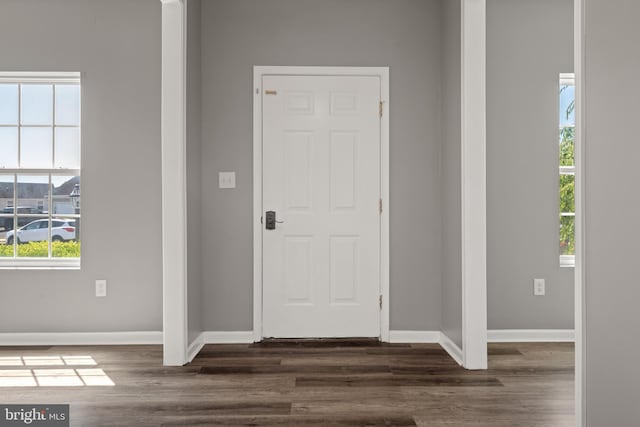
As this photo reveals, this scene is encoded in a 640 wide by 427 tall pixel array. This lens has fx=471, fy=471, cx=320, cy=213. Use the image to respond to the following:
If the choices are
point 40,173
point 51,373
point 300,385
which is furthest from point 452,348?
point 40,173

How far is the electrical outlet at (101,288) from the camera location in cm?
387

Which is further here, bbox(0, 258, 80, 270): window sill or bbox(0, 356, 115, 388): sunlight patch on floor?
bbox(0, 258, 80, 270): window sill

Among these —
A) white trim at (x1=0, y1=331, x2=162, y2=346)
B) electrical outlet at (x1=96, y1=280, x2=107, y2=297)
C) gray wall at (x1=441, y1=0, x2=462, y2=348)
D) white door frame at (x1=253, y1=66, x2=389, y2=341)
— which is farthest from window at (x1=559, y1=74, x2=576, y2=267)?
electrical outlet at (x1=96, y1=280, x2=107, y2=297)

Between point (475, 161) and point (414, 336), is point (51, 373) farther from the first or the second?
point (475, 161)

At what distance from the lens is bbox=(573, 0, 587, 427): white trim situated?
192 cm

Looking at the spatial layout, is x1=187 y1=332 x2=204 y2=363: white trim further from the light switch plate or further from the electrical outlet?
the light switch plate

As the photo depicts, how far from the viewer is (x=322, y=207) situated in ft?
13.0

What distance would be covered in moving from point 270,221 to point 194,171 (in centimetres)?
74

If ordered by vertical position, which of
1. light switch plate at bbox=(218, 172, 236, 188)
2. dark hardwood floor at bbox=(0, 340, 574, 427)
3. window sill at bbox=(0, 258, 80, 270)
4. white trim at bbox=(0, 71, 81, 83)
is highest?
white trim at bbox=(0, 71, 81, 83)

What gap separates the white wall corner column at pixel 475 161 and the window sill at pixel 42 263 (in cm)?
311

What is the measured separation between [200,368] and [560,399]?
2.28 meters

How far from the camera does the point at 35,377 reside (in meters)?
3.06

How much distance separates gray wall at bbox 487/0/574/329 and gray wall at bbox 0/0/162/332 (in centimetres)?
282
